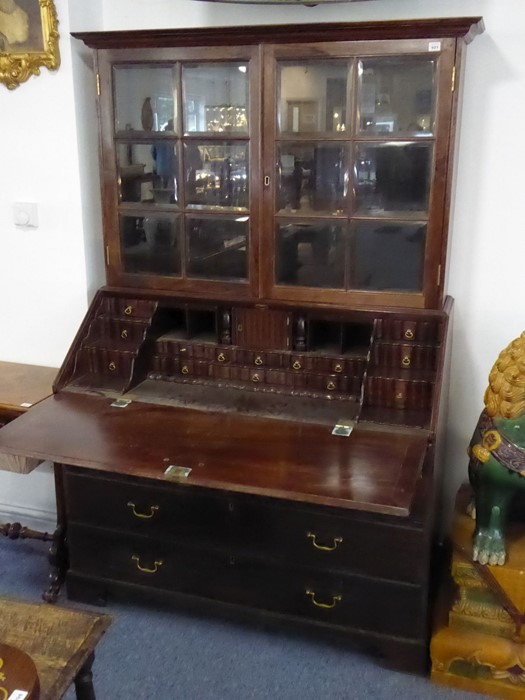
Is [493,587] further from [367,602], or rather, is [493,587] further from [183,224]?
[183,224]

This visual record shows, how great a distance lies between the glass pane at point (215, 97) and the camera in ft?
6.67

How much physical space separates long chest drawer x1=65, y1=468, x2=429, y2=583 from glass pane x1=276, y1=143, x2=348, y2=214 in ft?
2.81

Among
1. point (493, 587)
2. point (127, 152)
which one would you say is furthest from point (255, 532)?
point (127, 152)

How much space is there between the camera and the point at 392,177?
1982mm

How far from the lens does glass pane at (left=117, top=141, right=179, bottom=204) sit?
2158mm

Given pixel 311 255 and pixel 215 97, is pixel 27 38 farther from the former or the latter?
pixel 311 255

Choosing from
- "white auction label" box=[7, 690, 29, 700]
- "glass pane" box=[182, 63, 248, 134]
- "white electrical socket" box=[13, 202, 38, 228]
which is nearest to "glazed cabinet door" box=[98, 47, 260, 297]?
"glass pane" box=[182, 63, 248, 134]

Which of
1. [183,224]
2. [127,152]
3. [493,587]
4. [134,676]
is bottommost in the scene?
[134,676]

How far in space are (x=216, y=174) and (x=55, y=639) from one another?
52.9 inches

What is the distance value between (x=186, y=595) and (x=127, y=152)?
1.37 metres

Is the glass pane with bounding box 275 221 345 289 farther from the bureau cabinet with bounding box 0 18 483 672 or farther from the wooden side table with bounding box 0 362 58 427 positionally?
the wooden side table with bounding box 0 362 58 427

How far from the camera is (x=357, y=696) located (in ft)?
6.23

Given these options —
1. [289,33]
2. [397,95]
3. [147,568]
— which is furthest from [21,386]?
[397,95]

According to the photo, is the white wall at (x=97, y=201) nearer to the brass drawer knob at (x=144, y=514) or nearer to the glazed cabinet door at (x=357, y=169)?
the glazed cabinet door at (x=357, y=169)
